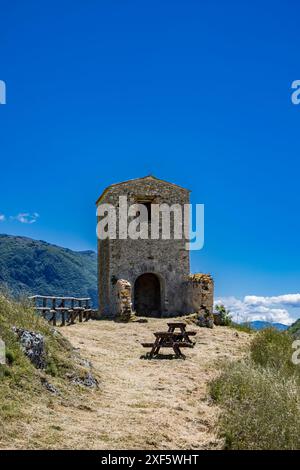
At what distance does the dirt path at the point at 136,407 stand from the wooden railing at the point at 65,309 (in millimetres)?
3958

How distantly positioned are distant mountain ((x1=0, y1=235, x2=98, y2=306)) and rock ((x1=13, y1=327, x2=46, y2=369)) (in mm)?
116248

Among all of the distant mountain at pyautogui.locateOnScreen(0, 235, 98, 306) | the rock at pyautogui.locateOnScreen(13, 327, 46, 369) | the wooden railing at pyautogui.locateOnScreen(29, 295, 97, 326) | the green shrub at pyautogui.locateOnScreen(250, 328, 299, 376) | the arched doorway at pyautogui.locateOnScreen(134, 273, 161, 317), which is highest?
the distant mountain at pyautogui.locateOnScreen(0, 235, 98, 306)

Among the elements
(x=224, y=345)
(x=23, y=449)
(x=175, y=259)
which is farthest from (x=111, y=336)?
(x=23, y=449)

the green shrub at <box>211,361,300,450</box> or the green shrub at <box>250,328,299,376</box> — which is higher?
the green shrub at <box>250,328,299,376</box>

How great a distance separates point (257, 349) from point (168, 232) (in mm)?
12317

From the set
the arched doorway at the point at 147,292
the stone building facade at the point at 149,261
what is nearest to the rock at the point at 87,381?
the stone building facade at the point at 149,261

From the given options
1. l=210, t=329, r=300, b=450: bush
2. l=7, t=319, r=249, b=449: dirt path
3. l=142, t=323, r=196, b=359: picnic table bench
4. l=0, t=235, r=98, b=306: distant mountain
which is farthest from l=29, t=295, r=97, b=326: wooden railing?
l=0, t=235, r=98, b=306: distant mountain

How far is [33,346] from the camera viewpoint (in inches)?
392

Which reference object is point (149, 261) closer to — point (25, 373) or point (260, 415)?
point (25, 373)

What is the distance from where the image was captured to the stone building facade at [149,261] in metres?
25.8

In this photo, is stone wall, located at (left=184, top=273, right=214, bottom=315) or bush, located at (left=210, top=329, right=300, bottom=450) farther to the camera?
stone wall, located at (left=184, top=273, right=214, bottom=315)

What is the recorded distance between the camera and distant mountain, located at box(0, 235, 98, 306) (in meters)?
130

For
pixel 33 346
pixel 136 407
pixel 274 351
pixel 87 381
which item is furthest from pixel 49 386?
pixel 274 351

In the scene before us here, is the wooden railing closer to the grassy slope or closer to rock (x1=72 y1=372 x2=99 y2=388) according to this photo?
the grassy slope
